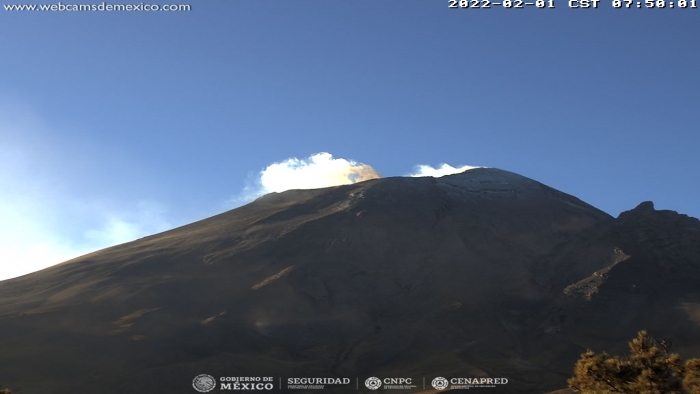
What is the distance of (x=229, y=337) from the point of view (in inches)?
4651

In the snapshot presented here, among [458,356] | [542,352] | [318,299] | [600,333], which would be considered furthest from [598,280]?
[318,299]

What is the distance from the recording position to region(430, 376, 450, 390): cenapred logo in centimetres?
9656

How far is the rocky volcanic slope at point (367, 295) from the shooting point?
10656 centimetres

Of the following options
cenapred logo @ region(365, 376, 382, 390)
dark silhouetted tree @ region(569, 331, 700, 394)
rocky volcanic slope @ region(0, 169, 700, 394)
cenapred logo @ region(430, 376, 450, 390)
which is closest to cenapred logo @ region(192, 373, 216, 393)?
rocky volcanic slope @ region(0, 169, 700, 394)

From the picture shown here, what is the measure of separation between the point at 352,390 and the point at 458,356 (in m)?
22.1

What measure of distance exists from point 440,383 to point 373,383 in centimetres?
980

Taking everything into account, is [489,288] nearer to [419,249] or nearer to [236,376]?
[419,249]

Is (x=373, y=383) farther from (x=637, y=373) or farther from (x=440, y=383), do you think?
(x=637, y=373)

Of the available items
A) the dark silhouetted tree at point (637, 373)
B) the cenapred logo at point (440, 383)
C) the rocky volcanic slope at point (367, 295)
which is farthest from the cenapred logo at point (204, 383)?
the dark silhouetted tree at point (637, 373)

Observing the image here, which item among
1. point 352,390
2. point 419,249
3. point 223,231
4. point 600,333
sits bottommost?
point 352,390

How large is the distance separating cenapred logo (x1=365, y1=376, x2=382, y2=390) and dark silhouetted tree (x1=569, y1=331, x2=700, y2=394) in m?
80.7

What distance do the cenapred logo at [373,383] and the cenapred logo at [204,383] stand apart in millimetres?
21729

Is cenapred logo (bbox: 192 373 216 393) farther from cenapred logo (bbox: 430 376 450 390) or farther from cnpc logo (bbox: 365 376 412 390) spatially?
cenapred logo (bbox: 430 376 450 390)

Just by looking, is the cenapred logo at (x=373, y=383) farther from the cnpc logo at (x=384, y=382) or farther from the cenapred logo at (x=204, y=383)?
the cenapred logo at (x=204, y=383)
